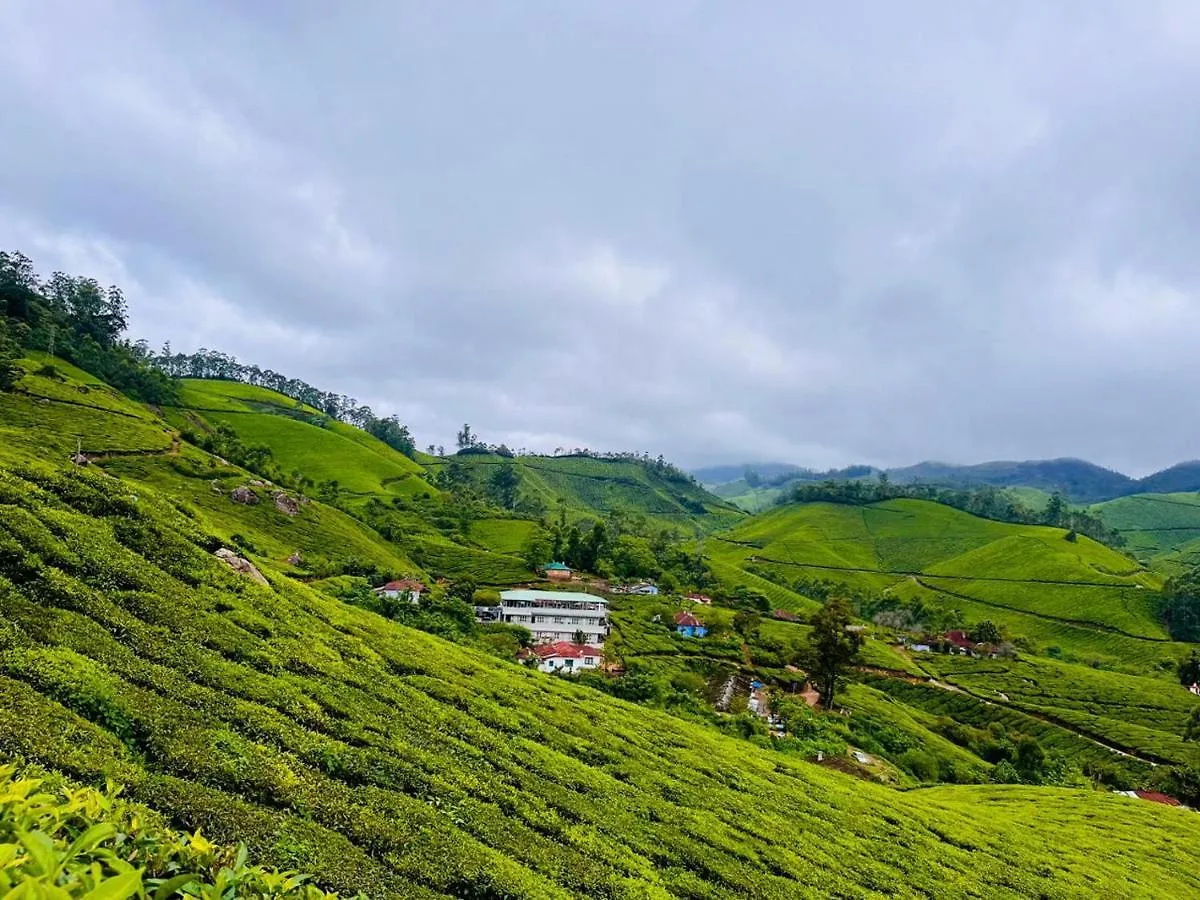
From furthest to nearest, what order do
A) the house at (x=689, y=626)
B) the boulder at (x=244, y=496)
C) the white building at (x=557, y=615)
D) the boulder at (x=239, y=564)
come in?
the house at (x=689, y=626)
the boulder at (x=244, y=496)
the white building at (x=557, y=615)
the boulder at (x=239, y=564)

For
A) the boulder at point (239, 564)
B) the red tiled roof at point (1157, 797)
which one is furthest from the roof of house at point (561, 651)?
the red tiled roof at point (1157, 797)

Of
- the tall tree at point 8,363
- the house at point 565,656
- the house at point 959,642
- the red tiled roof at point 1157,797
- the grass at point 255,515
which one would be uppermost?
the tall tree at point 8,363

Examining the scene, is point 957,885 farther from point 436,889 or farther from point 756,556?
point 756,556

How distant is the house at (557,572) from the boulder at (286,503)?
34.1 meters

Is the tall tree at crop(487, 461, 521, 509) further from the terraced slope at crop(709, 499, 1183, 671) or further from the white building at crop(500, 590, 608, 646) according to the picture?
the white building at crop(500, 590, 608, 646)

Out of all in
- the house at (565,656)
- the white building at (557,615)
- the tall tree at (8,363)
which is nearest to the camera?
the house at (565,656)

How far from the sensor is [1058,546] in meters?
142

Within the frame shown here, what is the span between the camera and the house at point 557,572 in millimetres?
91494

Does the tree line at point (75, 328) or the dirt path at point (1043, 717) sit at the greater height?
the tree line at point (75, 328)

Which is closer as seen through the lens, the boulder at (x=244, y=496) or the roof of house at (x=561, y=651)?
the roof of house at (x=561, y=651)

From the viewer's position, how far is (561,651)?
5991cm

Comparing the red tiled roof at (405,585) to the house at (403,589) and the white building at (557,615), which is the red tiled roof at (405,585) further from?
the white building at (557,615)

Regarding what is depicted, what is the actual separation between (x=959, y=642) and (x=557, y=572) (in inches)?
2427

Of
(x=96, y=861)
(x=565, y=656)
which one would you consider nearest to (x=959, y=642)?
(x=565, y=656)
